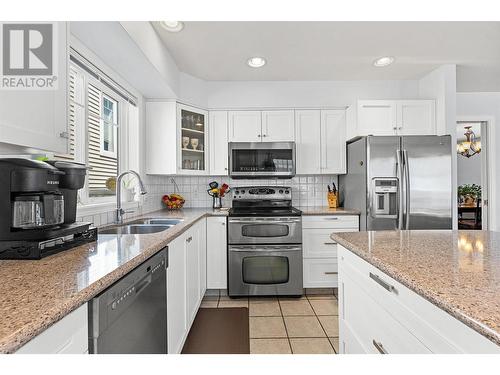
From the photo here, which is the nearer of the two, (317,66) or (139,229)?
(139,229)

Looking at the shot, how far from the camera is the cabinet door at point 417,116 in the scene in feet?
10.2

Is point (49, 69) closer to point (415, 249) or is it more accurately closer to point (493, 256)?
point (415, 249)

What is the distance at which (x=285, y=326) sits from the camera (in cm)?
239

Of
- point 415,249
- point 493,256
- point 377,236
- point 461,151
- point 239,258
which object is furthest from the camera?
point 461,151

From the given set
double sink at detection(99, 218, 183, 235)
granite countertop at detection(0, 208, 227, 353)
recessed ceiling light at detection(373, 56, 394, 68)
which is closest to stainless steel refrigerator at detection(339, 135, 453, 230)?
recessed ceiling light at detection(373, 56, 394, 68)

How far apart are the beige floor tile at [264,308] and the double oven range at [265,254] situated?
84 millimetres

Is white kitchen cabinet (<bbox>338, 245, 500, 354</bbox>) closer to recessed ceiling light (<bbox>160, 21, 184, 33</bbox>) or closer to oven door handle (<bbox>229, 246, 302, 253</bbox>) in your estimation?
oven door handle (<bbox>229, 246, 302, 253</bbox>)

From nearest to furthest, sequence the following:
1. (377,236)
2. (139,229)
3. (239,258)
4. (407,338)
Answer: (407,338) → (377,236) → (139,229) → (239,258)

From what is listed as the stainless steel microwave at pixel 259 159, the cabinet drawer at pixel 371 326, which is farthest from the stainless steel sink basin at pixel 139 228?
the cabinet drawer at pixel 371 326

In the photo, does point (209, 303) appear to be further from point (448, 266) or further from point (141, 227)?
point (448, 266)

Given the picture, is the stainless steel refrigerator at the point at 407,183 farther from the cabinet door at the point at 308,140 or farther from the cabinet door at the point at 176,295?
the cabinet door at the point at 176,295

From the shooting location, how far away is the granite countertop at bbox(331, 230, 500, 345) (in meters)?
0.66
